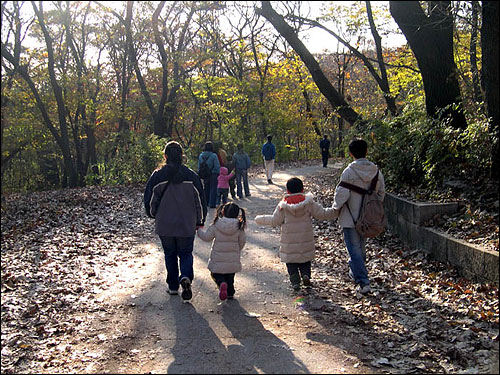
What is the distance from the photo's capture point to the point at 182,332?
18.7ft

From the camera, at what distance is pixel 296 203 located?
690cm

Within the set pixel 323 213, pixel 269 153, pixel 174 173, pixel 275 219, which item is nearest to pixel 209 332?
pixel 275 219

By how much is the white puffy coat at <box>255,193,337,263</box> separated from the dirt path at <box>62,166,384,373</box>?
58cm

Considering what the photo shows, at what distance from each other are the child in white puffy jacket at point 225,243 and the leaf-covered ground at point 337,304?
1.06m

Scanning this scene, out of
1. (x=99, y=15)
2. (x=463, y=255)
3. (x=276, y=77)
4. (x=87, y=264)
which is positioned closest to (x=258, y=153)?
(x=276, y=77)

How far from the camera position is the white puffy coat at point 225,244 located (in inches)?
262

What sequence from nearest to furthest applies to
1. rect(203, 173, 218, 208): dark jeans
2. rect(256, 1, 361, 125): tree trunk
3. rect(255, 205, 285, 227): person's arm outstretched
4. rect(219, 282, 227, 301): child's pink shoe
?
rect(219, 282, 227, 301): child's pink shoe
rect(255, 205, 285, 227): person's arm outstretched
rect(256, 1, 361, 125): tree trunk
rect(203, 173, 218, 208): dark jeans

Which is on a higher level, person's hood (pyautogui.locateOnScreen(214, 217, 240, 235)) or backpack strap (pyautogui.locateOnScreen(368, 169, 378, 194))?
backpack strap (pyautogui.locateOnScreen(368, 169, 378, 194))

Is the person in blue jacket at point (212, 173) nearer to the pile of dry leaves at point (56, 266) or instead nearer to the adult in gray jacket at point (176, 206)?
the pile of dry leaves at point (56, 266)

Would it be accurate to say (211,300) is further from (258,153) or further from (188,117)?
(188,117)

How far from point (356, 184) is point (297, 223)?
0.90 metres

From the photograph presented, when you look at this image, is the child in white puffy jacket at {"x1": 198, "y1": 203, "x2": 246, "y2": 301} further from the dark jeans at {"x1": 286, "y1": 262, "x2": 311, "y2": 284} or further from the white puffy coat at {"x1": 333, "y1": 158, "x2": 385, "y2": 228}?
the white puffy coat at {"x1": 333, "y1": 158, "x2": 385, "y2": 228}

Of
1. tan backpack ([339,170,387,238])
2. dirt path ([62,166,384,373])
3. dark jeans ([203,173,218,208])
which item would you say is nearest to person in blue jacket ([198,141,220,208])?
dark jeans ([203,173,218,208])

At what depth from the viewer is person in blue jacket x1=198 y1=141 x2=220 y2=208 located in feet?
47.6
